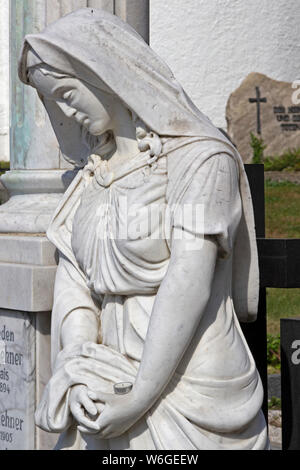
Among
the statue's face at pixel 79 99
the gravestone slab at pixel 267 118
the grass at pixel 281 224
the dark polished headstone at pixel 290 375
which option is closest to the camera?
the statue's face at pixel 79 99

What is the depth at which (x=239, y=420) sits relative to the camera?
123 inches

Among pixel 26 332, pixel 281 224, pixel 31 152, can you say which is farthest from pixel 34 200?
pixel 281 224

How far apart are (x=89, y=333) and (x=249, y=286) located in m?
0.60

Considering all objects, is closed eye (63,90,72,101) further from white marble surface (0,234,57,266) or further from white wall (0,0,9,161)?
white wall (0,0,9,161)

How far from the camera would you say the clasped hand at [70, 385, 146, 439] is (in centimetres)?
300

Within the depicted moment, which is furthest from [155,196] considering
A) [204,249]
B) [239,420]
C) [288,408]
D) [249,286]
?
[288,408]

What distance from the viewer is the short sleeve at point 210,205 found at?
3062 millimetres

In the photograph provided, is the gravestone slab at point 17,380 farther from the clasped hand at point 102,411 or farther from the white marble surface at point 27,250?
the clasped hand at point 102,411

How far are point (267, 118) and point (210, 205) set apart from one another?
1300 centimetres

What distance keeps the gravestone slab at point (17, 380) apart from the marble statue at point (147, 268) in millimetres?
442

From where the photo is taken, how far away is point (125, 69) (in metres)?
3.21

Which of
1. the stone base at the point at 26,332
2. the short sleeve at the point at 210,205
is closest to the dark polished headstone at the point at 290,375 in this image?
the stone base at the point at 26,332

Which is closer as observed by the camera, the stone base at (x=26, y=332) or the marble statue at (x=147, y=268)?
the marble statue at (x=147, y=268)

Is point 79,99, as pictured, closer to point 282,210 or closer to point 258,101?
point 282,210
